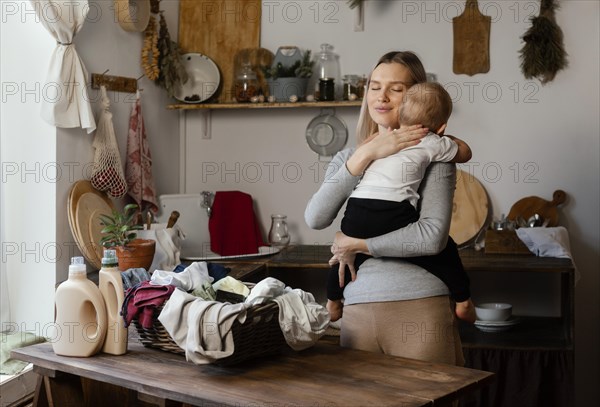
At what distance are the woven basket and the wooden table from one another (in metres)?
0.02

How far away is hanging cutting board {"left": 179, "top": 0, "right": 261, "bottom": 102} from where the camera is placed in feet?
12.2

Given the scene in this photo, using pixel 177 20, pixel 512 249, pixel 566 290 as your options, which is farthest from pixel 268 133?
pixel 566 290

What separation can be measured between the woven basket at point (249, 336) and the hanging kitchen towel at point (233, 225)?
5.76ft

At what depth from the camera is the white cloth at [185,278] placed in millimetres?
1741

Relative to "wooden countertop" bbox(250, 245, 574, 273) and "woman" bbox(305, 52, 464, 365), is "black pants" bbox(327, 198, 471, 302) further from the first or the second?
"wooden countertop" bbox(250, 245, 574, 273)

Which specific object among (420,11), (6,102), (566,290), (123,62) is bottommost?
(566,290)

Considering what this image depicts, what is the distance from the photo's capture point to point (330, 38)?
3.62 m

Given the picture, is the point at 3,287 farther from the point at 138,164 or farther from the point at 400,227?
the point at 400,227

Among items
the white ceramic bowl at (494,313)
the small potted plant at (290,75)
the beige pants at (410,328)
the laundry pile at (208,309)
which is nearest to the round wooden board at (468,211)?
the white ceramic bowl at (494,313)

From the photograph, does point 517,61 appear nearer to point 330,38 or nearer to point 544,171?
point 544,171

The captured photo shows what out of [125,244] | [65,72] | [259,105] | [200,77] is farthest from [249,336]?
[200,77]

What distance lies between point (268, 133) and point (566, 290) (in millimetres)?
1481

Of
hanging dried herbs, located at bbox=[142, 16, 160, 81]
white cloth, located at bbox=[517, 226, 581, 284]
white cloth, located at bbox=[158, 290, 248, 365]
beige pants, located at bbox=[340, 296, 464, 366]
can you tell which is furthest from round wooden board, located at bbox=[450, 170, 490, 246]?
white cloth, located at bbox=[158, 290, 248, 365]

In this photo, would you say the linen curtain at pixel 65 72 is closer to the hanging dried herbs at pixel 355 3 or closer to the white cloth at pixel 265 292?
the hanging dried herbs at pixel 355 3
